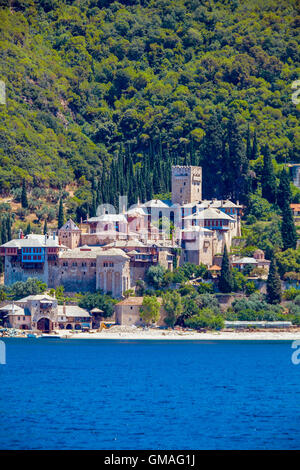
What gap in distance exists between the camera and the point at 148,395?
69.4m

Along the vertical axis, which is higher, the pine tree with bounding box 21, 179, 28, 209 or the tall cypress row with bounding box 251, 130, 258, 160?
the tall cypress row with bounding box 251, 130, 258, 160

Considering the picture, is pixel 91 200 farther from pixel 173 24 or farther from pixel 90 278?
pixel 173 24

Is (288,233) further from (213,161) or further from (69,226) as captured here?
(69,226)

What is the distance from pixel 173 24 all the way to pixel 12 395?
4523 inches

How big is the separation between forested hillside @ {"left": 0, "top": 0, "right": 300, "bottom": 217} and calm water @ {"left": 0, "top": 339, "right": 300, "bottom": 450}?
25.2 m

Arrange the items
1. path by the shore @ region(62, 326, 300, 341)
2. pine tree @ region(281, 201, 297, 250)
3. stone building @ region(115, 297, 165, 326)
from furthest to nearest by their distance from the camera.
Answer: pine tree @ region(281, 201, 297, 250) → stone building @ region(115, 297, 165, 326) → path by the shore @ region(62, 326, 300, 341)

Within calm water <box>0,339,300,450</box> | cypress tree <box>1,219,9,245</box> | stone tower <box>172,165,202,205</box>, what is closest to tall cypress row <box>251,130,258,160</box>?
stone tower <box>172,165,202,205</box>

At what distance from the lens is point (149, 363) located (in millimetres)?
85438

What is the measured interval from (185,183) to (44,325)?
19950 mm

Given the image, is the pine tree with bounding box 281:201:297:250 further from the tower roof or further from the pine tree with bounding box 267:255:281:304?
the tower roof

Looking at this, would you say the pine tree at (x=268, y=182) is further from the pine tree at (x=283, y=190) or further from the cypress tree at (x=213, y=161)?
the cypress tree at (x=213, y=161)

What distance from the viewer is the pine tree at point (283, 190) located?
4449 inches

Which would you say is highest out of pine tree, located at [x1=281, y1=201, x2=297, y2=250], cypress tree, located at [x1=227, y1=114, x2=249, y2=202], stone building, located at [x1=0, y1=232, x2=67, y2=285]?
cypress tree, located at [x1=227, y1=114, x2=249, y2=202]

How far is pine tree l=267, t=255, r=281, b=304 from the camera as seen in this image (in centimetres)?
10044
